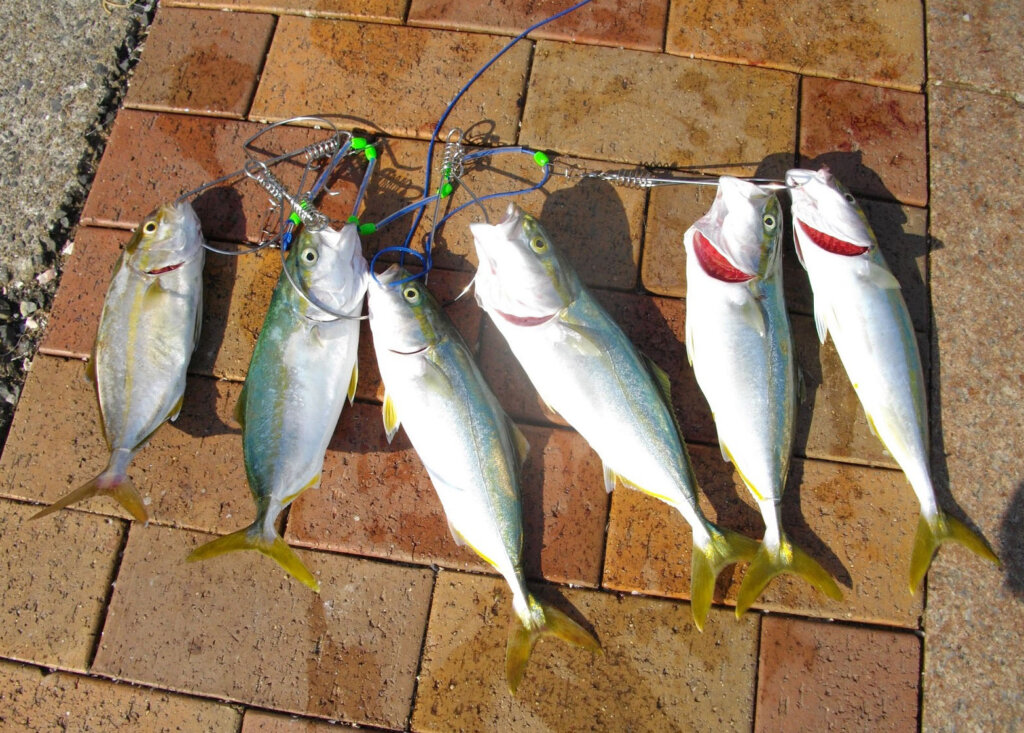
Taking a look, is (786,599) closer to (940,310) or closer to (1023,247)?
(940,310)

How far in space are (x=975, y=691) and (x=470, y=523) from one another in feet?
7.36

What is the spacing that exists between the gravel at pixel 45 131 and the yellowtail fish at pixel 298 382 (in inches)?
54.9

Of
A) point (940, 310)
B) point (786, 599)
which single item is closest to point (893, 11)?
Result: point (940, 310)

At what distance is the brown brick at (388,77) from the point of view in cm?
329

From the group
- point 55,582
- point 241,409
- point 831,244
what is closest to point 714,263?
point 831,244

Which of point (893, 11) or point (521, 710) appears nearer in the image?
point (521, 710)

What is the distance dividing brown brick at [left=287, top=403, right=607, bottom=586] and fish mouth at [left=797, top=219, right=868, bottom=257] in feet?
4.60

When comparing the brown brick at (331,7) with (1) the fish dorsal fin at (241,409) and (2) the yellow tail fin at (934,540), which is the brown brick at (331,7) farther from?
(2) the yellow tail fin at (934,540)

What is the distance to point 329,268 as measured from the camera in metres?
2.86

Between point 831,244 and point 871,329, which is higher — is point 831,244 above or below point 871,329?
above

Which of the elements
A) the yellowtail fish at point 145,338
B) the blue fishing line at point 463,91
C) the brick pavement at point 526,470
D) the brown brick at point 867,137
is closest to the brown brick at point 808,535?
the brick pavement at point 526,470

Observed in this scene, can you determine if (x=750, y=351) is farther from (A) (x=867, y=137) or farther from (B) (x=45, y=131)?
(B) (x=45, y=131)

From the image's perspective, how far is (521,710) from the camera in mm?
2719

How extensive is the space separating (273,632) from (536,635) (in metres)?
1.16
